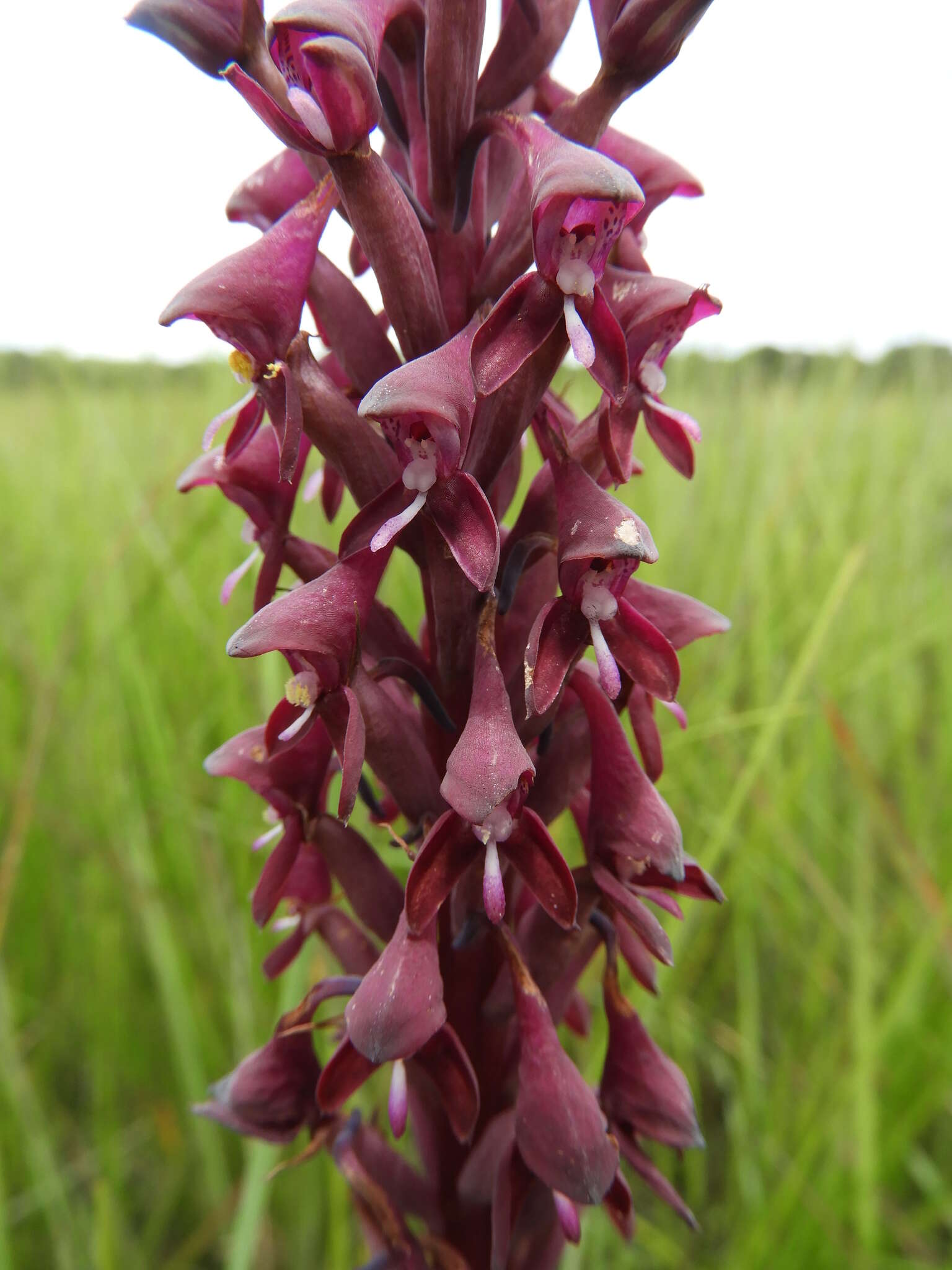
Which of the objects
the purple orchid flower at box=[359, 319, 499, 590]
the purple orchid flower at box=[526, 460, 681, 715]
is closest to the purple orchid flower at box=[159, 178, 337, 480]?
the purple orchid flower at box=[359, 319, 499, 590]

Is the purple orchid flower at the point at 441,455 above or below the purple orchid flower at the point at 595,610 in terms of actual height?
above

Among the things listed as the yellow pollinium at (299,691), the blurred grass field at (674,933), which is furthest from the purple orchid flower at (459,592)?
the blurred grass field at (674,933)

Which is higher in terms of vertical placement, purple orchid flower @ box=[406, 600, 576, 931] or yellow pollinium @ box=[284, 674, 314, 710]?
yellow pollinium @ box=[284, 674, 314, 710]

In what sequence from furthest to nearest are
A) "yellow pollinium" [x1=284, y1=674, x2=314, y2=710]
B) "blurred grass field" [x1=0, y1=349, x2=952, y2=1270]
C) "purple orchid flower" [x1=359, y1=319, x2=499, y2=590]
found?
"blurred grass field" [x1=0, y1=349, x2=952, y2=1270]
"yellow pollinium" [x1=284, y1=674, x2=314, y2=710]
"purple orchid flower" [x1=359, y1=319, x2=499, y2=590]

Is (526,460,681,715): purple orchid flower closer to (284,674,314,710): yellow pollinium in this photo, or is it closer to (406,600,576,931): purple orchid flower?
(406,600,576,931): purple orchid flower

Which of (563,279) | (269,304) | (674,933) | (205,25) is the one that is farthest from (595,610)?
(674,933)

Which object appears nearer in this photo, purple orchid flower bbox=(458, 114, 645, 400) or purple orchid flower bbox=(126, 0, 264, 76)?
purple orchid flower bbox=(458, 114, 645, 400)

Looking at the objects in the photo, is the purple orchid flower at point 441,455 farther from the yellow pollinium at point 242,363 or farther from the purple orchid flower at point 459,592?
the yellow pollinium at point 242,363
